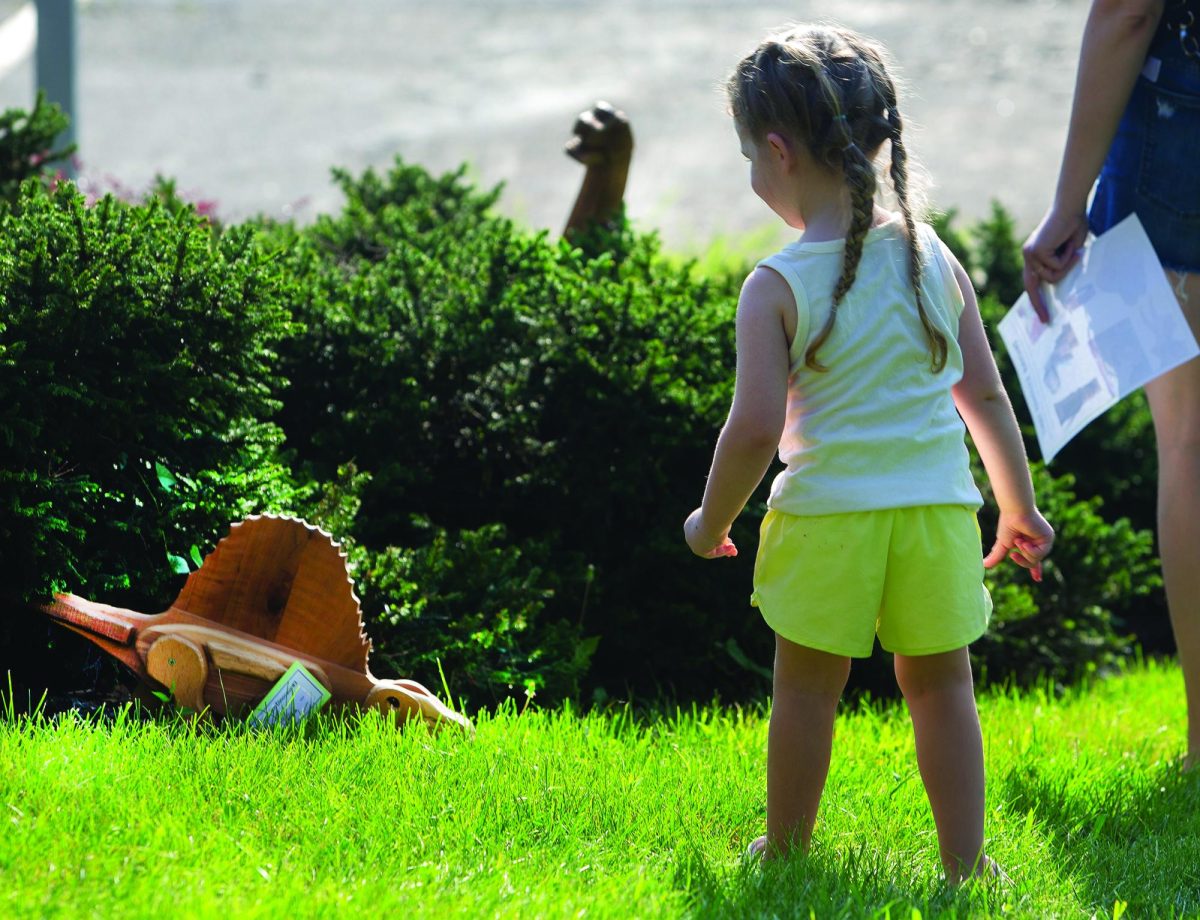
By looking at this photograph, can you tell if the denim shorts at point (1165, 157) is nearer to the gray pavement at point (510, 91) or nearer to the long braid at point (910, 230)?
the long braid at point (910, 230)

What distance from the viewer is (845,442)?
2525 millimetres

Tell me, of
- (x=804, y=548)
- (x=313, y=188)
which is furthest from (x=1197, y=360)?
(x=313, y=188)

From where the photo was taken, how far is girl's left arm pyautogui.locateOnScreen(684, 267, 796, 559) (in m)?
2.46

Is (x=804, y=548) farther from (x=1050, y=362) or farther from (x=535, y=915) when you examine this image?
(x=1050, y=362)

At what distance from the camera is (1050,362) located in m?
3.34

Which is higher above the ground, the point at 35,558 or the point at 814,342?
the point at 814,342

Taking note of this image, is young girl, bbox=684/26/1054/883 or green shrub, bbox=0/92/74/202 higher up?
green shrub, bbox=0/92/74/202

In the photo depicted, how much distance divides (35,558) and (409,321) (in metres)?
1.58

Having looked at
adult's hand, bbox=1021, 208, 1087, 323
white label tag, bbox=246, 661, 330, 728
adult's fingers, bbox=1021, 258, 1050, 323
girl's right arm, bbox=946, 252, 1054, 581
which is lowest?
white label tag, bbox=246, 661, 330, 728

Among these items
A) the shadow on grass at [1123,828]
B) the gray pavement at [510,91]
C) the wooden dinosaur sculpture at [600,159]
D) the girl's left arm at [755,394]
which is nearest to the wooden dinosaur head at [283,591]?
the girl's left arm at [755,394]

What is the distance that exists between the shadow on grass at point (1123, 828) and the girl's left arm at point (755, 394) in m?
1.04

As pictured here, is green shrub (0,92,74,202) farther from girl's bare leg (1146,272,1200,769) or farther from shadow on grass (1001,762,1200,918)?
shadow on grass (1001,762,1200,918)

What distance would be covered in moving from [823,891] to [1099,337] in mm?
1470

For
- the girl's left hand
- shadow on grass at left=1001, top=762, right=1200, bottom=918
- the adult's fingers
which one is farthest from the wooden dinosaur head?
the adult's fingers
